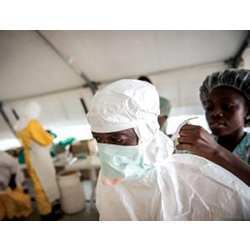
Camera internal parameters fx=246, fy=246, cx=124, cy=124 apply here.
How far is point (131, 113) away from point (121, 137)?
0.06 meters

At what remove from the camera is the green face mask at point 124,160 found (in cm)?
55

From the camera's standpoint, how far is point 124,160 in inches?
21.7

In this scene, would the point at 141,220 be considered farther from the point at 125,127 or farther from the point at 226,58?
the point at 226,58

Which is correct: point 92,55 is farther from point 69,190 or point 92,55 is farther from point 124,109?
point 69,190

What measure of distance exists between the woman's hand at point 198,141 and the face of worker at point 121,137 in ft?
0.35

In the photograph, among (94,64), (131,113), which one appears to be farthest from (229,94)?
(94,64)

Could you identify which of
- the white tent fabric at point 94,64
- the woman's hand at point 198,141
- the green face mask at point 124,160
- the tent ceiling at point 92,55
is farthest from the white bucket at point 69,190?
the woman's hand at point 198,141

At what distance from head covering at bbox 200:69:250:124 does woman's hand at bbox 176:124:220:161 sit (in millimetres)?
211

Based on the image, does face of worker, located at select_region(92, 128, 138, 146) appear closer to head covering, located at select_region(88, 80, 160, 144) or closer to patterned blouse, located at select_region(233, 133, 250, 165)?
head covering, located at select_region(88, 80, 160, 144)

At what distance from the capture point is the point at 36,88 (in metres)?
1.04

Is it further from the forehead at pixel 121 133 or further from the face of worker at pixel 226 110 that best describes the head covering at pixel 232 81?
the forehead at pixel 121 133

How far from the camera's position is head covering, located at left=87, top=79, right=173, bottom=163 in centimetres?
53
